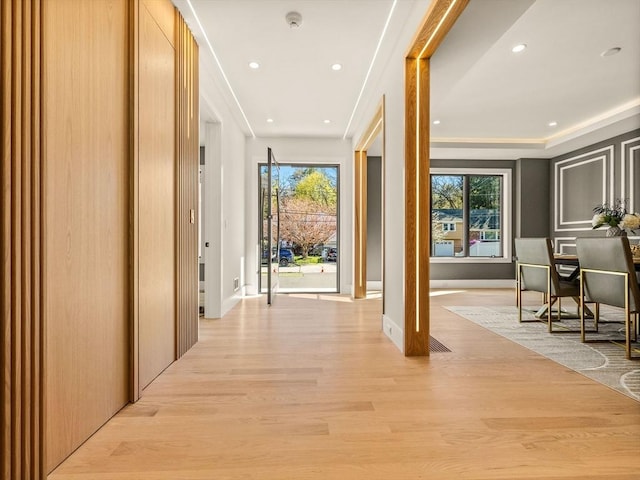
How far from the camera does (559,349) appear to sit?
9.27 feet

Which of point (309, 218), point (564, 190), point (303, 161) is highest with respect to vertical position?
point (303, 161)

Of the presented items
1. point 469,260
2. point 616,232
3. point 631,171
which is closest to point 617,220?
point 616,232

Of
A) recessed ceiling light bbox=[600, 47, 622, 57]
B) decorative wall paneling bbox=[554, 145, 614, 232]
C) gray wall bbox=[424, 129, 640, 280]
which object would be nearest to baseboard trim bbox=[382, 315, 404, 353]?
recessed ceiling light bbox=[600, 47, 622, 57]

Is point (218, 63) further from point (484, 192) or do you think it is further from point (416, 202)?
point (484, 192)

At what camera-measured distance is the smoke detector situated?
266cm

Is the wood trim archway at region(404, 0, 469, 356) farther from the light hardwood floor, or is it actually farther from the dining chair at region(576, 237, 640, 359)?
the dining chair at region(576, 237, 640, 359)

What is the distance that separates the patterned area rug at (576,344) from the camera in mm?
2238

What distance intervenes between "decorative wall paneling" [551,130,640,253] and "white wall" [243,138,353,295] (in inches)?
155

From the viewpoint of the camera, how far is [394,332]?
299 cm

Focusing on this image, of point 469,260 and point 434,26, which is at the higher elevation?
point 434,26

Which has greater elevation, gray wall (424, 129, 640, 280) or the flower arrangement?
gray wall (424, 129, 640, 280)

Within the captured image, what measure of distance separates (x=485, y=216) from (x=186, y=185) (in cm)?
608

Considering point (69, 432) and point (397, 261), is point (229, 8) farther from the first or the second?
point (69, 432)

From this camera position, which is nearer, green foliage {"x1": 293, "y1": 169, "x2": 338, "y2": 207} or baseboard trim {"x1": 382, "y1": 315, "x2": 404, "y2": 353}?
baseboard trim {"x1": 382, "y1": 315, "x2": 404, "y2": 353}
